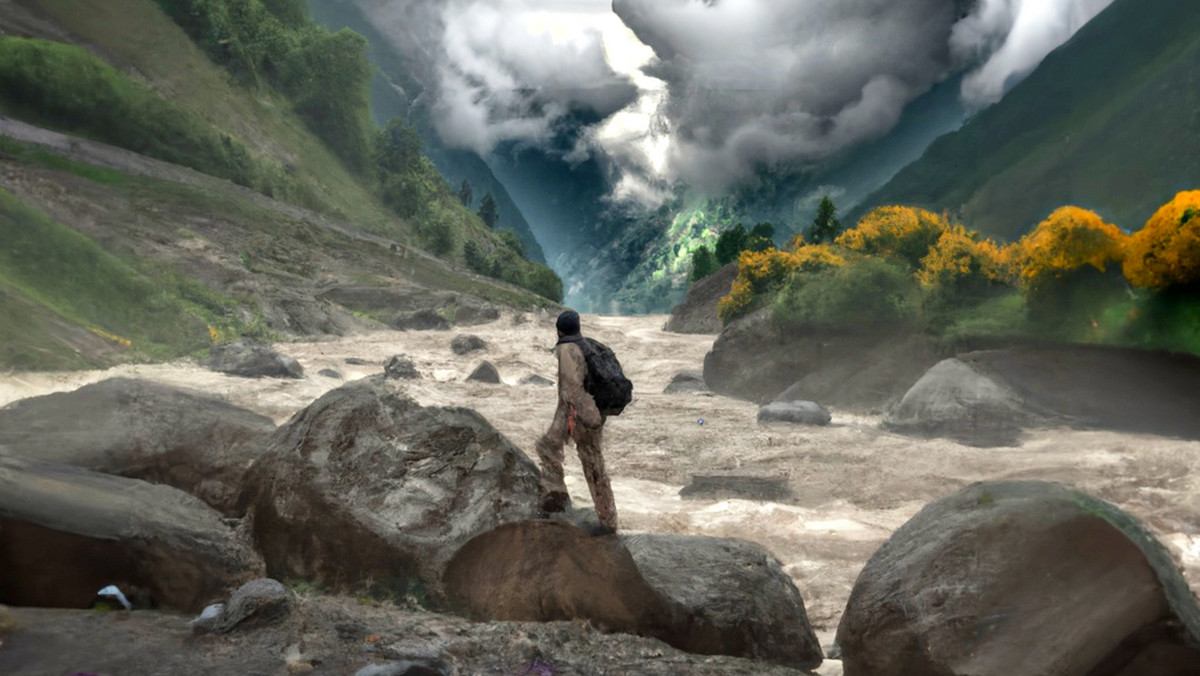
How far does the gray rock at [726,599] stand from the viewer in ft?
24.6

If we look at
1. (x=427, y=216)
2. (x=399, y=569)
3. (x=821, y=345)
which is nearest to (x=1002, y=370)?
(x=821, y=345)

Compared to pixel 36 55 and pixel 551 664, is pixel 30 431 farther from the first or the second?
pixel 36 55

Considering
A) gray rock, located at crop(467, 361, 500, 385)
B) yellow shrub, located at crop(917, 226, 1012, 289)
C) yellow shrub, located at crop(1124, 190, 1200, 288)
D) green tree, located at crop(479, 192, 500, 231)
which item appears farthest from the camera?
green tree, located at crop(479, 192, 500, 231)

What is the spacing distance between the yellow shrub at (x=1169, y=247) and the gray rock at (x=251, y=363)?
2338 centimetres

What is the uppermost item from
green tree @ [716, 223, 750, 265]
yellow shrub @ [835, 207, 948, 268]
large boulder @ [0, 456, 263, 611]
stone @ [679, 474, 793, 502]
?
green tree @ [716, 223, 750, 265]

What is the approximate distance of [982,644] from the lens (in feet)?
20.9

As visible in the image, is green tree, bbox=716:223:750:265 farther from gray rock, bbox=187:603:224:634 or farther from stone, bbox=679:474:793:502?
gray rock, bbox=187:603:224:634

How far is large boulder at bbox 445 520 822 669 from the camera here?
7434 mm

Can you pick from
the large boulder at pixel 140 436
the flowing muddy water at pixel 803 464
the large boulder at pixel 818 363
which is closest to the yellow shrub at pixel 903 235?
the large boulder at pixel 818 363

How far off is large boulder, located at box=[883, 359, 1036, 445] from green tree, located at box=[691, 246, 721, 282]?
61.0 metres

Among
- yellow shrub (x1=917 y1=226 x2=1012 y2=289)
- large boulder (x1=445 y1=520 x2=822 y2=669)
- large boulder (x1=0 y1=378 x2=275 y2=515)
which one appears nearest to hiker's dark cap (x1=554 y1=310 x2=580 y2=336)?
large boulder (x1=445 y1=520 x2=822 y2=669)

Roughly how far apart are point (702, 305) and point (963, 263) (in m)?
42.8

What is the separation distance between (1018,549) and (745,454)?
13599mm

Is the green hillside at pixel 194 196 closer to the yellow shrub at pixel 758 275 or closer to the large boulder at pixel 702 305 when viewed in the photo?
the large boulder at pixel 702 305
